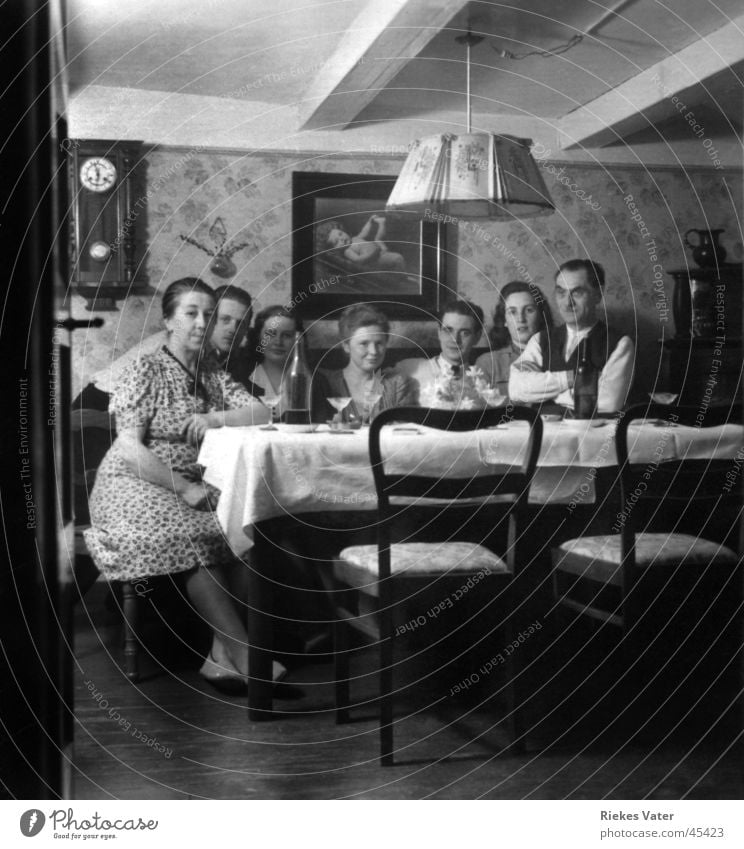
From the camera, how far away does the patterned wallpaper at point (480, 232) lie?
1012 millimetres

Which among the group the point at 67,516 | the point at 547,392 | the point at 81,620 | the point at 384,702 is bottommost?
the point at 384,702

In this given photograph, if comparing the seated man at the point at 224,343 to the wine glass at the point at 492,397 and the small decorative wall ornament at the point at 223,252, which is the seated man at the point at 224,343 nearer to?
the small decorative wall ornament at the point at 223,252

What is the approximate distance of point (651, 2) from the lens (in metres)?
1.02

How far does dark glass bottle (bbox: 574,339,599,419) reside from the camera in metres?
1.08

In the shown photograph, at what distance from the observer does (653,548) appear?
1.12 meters

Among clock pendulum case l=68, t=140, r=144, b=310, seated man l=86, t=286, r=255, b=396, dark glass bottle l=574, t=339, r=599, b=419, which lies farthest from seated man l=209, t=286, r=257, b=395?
dark glass bottle l=574, t=339, r=599, b=419

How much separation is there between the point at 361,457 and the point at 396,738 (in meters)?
0.34

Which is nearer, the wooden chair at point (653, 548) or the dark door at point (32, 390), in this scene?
the dark door at point (32, 390)

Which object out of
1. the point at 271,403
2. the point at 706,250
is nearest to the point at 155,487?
the point at 271,403

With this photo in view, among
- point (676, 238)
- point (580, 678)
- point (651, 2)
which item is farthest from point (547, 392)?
point (651, 2)

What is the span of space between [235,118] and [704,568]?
0.77 metres

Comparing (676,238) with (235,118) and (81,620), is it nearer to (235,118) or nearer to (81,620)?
(235,118)
